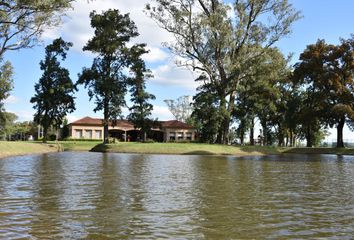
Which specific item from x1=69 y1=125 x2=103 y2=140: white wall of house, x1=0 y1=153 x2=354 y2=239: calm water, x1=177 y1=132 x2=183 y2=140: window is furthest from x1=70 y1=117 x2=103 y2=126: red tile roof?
x1=0 y1=153 x2=354 y2=239: calm water

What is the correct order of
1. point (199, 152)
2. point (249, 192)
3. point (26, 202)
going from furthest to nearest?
point (199, 152) → point (249, 192) → point (26, 202)

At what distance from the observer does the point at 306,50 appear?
2349 inches

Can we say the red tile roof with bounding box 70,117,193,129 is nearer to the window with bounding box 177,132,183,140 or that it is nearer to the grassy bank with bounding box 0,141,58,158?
the window with bounding box 177,132,183,140

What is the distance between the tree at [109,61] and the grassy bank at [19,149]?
417 inches

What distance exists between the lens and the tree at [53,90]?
200ft

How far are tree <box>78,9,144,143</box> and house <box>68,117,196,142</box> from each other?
27631 mm

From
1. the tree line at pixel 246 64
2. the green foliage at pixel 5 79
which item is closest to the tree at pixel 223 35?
the tree line at pixel 246 64

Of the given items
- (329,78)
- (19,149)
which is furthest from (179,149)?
(329,78)

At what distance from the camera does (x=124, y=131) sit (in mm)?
89812

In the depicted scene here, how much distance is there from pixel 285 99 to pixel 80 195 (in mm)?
62348

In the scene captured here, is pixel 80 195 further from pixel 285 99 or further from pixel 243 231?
pixel 285 99

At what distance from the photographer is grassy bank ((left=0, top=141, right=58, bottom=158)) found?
109 feet

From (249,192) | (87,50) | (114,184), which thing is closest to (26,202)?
(114,184)

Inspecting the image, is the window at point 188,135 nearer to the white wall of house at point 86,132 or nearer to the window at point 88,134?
the white wall of house at point 86,132
